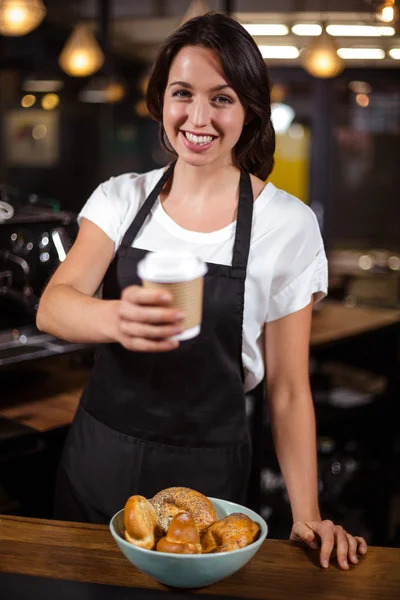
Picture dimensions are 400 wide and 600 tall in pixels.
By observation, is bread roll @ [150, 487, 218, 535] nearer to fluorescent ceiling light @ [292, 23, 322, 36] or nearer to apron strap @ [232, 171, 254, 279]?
apron strap @ [232, 171, 254, 279]

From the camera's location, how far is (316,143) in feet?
25.8

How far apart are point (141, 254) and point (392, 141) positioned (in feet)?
22.3

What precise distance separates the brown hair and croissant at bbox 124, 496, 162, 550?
0.72 meters

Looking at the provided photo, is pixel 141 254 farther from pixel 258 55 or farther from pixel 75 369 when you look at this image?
pixel 75 369

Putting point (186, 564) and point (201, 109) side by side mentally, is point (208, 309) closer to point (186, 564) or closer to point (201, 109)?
point (201, 109)

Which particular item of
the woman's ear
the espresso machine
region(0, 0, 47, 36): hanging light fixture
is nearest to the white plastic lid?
the woman's ear

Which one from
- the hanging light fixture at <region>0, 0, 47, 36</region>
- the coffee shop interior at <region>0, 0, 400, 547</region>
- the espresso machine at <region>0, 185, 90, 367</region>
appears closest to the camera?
the espresso machine at <region>0, 185, 90, 367</region>

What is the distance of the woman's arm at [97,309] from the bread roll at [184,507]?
10.8 inches

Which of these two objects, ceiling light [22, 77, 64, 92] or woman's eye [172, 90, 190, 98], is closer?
woman's eye [172, 90, 190, 98]


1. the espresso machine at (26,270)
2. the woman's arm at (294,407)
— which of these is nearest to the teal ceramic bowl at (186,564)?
the woman's arm at (294,407)

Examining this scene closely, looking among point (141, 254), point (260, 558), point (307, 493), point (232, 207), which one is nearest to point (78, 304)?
point (141, 254)

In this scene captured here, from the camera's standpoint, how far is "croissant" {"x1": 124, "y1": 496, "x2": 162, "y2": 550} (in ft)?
3.90

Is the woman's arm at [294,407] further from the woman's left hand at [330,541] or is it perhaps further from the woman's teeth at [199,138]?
the woman's teeth at [199,138]

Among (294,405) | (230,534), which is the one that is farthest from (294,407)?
(230,534)
